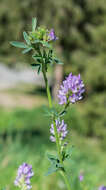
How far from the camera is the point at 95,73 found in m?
10.2

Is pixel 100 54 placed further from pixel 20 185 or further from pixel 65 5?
pixel 20 185

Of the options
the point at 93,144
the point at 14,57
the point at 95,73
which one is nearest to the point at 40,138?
the point at 93,144

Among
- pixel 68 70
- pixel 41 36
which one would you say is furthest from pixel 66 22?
pixel 41 36

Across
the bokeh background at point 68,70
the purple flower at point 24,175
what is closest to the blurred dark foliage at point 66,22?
the bokeh background at point 68,70

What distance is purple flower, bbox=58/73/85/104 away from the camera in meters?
1.15

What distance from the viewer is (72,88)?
116 centimetres

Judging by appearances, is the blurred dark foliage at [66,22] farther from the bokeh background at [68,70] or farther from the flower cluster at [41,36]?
the flower cluster at [41,36]

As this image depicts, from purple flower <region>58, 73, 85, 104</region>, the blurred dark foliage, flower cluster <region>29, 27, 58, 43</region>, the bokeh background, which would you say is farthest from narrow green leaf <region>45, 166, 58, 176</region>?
the blurred dark foliage

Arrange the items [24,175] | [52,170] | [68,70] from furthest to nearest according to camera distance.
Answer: [68,70], [24,175], [52,170]

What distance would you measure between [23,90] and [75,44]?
664 centimetres

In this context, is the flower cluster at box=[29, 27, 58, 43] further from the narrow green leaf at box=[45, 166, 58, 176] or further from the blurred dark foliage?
the blurred dark foliage

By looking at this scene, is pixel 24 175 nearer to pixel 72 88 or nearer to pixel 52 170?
pixel 52 170

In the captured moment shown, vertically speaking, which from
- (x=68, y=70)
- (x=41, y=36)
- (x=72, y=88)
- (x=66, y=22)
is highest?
(x=66, y=22)

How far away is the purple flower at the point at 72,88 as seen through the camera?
45.4 inches
